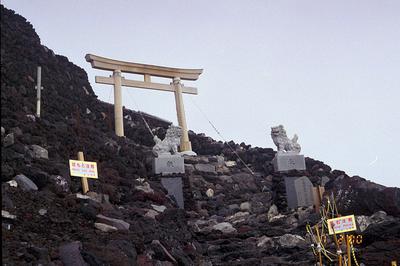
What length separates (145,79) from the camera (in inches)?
1039

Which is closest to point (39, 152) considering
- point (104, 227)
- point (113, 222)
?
point (113, 222)

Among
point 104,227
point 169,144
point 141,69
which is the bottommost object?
point 104,227

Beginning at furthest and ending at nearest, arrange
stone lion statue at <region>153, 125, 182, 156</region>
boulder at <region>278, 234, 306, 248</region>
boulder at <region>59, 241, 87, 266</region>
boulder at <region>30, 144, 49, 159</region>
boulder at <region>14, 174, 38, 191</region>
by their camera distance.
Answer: stone lion statue at <region>153, 125, 182, 156</region>
boulder at <region>30, 144, 49, 159</region>
boulder at <region>278, 234, 306, 248</region>
boulder at <region>14, 174, 38, 191</region>
boulder at <region>59, 241, 87, 266</region>

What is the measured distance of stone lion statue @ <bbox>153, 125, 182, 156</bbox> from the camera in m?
17.8

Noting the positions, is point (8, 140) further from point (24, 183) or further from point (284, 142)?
point (284, 142)

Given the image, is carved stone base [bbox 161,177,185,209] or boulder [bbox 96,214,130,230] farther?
carved stone base [bbox 161,177,185,209]

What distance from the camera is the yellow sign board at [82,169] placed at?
1255cm

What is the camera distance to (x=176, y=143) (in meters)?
18.2

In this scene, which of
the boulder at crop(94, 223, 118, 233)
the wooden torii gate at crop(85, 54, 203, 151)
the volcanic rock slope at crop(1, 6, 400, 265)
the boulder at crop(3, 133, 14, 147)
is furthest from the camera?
the wooden torii gate at crop(85, 54, 203, 151)

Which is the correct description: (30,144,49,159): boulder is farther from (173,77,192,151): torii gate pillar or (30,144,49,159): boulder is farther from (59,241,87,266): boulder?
(173,77,192,151): torii gate pillar

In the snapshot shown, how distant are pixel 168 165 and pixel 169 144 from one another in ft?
3.13

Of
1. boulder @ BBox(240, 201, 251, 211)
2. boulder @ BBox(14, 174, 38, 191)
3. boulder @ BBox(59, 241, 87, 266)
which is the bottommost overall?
boulder @ BBox(59, 241, 87, 266)

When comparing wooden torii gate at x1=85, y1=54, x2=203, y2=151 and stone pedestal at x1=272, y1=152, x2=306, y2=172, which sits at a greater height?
wooden torii gate at x1=85, y1=54, x2=203, y2=151

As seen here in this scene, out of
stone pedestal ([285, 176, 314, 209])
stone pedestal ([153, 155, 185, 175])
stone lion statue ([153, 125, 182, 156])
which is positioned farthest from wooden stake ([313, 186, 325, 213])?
stone lion statue ([153, 125, 182, 156])
